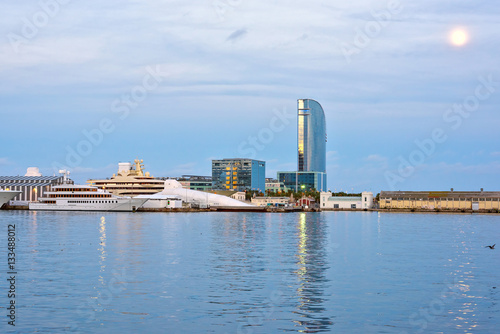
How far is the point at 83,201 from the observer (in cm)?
16338

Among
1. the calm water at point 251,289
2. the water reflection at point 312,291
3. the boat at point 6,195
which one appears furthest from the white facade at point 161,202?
the water reflection at point 312,291

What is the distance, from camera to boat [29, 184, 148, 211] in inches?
6422

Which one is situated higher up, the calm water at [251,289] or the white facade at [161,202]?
the white facade at [161,202]

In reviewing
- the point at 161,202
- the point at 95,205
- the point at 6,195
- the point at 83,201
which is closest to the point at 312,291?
the point at 95,205

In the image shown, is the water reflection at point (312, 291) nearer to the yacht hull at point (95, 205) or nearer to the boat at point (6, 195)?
the yacht hull at point (95, 205)

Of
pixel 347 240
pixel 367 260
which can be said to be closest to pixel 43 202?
pixel 347 240

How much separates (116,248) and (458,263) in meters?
28.1

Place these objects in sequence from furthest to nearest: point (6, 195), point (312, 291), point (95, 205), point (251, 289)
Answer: point (6, 195)
point (95, 205)
point (251, 289)
point (312, 291)

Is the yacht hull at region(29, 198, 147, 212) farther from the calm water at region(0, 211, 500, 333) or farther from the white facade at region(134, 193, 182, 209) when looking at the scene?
the calm water at region(0, 211, 500, 333)

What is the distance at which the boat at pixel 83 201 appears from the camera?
163 m

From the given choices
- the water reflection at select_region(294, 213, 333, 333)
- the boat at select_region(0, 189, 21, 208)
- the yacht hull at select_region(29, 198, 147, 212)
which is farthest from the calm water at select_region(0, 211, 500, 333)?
the boat at select_region(0, 189, 21, 208)

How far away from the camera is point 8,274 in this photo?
37.8 meters

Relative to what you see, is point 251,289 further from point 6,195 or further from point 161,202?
point 6,195

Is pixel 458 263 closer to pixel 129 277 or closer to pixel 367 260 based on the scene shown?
pixel 367 260
